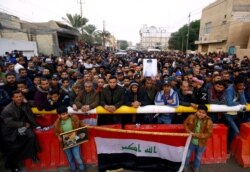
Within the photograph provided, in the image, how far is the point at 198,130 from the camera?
136 inches

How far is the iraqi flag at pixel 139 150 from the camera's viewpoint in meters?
3.42

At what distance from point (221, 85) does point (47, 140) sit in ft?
12.3

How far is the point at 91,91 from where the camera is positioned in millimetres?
4176

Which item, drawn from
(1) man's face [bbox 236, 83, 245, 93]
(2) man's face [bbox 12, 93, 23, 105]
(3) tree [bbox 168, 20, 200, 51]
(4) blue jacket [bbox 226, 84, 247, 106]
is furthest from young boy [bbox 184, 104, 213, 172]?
(3) tree [bbox 168, 20, 200, 51]

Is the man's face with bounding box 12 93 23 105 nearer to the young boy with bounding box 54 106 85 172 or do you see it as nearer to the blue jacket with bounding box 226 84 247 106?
the young boy with bounding box 54 106 85 172

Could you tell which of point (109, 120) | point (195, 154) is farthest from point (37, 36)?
point (195, 154)

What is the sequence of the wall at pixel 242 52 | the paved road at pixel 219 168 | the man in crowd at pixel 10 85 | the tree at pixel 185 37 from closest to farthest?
the paved road at pixel 219 168 → the man in crowd at pixel 10 85 → the wall at pixel 242 52 → the tree at pixel 185 37

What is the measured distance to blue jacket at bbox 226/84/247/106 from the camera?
3.98 meters

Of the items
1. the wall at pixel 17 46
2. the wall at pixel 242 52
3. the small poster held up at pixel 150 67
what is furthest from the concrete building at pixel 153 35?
the small poster held up at pixel 150 67

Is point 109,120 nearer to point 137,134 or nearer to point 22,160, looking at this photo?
point 137,134

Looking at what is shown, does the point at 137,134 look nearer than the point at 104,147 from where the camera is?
Yes

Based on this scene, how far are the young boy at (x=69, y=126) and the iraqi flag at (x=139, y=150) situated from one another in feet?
1.18

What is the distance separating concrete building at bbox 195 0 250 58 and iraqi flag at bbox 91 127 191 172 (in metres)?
23.7

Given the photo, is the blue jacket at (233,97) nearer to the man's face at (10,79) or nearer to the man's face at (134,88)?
the man's face at (134,88)
